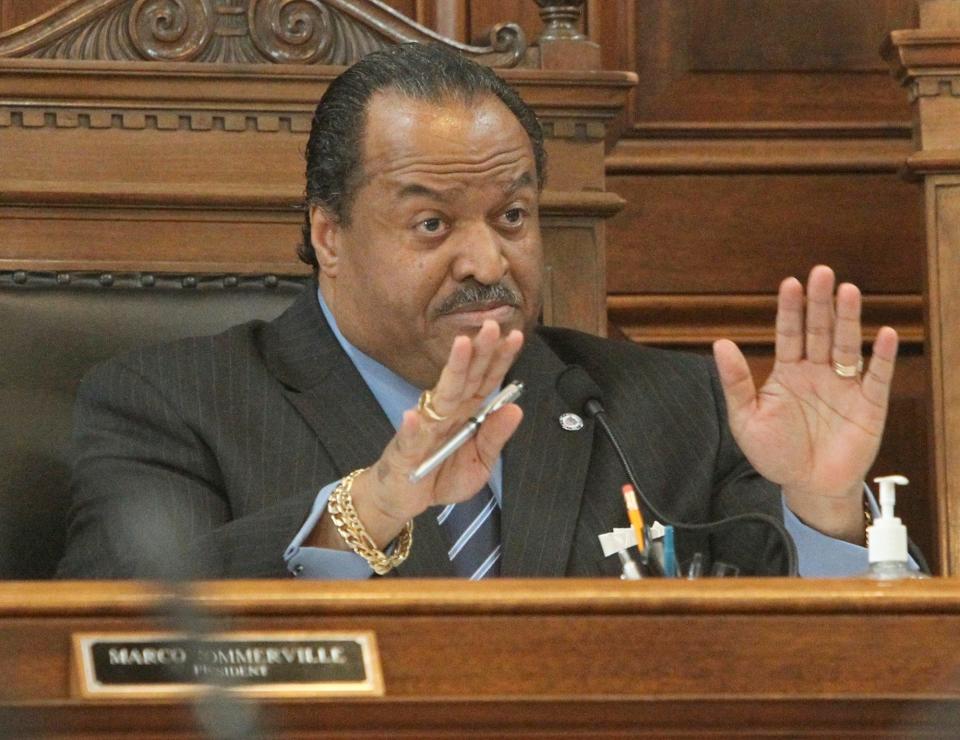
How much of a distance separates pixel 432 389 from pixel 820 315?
1.38 feet

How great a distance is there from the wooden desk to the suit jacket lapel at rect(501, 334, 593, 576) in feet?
2.98

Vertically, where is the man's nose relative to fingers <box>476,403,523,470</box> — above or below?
above

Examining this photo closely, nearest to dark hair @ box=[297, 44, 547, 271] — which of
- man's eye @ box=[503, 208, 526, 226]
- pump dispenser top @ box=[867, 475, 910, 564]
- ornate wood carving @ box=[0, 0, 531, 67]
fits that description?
man's eye @ box=[503, 208, 526, 226]

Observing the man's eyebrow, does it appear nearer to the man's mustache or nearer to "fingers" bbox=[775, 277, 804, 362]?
the man's mustache

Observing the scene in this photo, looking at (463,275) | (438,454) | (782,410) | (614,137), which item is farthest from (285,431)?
(614,137)

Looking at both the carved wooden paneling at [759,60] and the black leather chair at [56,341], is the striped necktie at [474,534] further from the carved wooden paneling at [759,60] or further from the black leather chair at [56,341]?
the carved wooden paneling at [759,60]

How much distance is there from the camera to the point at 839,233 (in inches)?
117

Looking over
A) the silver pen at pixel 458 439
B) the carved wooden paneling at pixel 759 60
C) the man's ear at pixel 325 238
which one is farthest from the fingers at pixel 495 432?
the carved wooden paneling at pixel 759 60

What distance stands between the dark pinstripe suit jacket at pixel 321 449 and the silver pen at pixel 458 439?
0.32m

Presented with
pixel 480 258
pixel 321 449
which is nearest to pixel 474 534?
pixel 321 449

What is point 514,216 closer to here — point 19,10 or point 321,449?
point 321,449

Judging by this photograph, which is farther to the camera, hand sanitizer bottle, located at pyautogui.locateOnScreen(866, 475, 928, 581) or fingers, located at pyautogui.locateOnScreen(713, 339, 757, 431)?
fingers, located at pyautogui.locateOnScreen(713, 339, 757, 431)

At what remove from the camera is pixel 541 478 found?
216 centimetres

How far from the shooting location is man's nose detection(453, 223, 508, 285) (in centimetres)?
217
